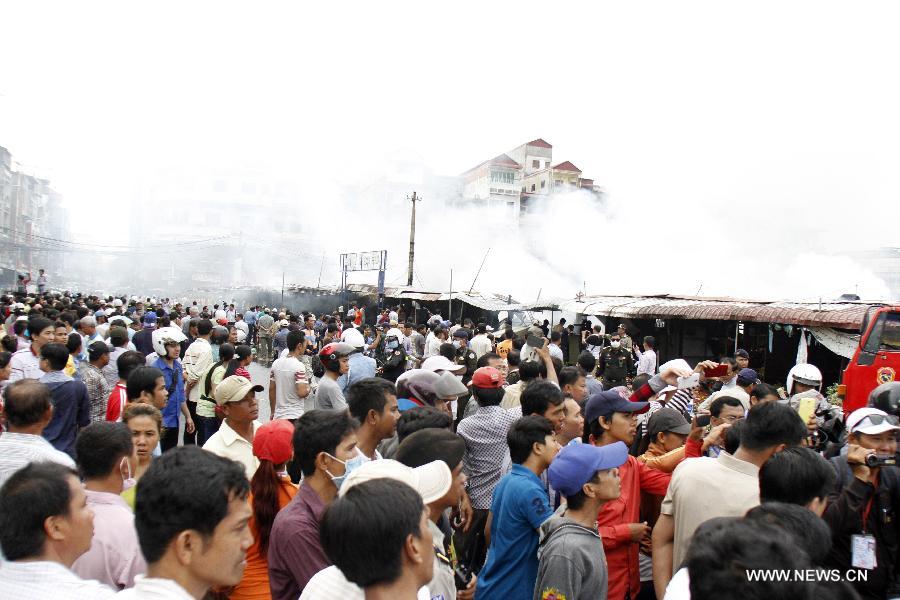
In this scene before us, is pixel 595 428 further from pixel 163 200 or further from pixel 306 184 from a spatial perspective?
pixel 163 200

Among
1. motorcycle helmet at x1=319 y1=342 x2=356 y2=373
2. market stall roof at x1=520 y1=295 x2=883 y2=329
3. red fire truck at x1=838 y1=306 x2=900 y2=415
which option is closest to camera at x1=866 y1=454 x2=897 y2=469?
motorcycle helmet at x1=319 y1=342 x2=356 y2=373

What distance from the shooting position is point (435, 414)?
416cm

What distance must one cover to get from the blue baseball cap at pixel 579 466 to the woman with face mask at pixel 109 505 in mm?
1835

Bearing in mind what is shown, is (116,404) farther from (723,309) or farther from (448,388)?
(723,309)

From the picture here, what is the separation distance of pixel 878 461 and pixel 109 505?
3734 mm

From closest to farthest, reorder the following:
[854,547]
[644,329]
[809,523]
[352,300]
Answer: [809,523]
[854,547]
[644,329]
[352,300]

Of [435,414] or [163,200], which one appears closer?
[435,414]

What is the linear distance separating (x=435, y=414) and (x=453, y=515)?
28.7 inches

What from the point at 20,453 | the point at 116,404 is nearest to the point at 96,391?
the point at 116,404

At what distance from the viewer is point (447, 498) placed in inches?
113

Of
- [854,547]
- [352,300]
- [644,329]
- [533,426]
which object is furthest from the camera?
[352,300]

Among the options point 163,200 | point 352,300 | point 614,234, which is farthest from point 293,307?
point 163,200

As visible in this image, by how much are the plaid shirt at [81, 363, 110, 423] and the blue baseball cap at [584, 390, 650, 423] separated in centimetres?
456

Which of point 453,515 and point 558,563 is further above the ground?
point 558,563
